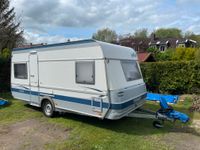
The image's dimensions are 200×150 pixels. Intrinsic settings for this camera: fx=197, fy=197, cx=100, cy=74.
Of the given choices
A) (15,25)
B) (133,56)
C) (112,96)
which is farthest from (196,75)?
(15,25)

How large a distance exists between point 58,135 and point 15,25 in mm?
19903

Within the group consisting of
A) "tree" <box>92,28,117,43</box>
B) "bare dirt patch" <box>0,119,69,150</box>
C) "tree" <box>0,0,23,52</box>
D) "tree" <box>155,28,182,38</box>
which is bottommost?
"bare dirt patch" <box>0,119,69,150</box>

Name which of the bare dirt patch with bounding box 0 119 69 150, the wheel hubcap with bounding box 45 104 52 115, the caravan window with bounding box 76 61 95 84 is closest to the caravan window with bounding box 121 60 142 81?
the caravan window with bounding box 76 61 95 84

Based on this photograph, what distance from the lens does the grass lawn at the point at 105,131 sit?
16.5ft

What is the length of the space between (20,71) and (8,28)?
596 inches

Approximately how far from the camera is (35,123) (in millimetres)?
6801

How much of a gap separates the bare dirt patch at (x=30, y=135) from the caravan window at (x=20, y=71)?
216cm

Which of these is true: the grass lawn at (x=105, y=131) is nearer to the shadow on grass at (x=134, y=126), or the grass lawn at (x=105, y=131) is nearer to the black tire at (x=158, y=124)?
the shadow on grass at (x=134, y=126)

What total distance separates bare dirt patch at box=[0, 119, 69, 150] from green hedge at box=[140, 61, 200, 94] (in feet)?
26.2

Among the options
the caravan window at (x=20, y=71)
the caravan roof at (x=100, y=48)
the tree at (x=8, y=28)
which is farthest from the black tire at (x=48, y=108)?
the tree at (x=8, y=28)

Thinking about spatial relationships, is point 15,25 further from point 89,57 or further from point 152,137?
point 152,137

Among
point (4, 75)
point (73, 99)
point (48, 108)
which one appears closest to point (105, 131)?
point (73, 99)

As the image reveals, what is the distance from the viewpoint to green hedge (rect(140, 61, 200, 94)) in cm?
1122

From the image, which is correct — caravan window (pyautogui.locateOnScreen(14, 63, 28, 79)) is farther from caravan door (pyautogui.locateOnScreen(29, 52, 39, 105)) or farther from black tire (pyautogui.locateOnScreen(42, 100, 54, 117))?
black tire (pyautogui.locateOnScreen(42, 100, 54, 117))
